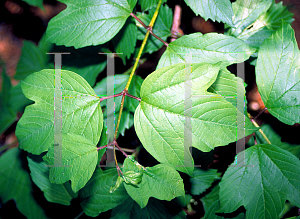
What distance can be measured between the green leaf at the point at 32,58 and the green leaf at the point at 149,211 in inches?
33.5

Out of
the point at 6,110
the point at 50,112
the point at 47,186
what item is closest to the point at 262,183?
the point at 50,112

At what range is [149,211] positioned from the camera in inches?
36.0

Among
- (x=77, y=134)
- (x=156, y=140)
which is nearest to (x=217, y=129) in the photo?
(x=156, y=140)

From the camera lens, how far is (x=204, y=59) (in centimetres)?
70

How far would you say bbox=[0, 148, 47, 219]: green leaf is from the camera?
3.58 feet

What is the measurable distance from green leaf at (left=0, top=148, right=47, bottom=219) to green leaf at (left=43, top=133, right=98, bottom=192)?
27.0 inches

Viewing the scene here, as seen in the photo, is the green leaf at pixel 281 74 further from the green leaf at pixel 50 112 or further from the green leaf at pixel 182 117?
the green leaf at pixel 50 112

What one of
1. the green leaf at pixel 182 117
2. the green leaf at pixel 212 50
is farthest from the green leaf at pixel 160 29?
the green leaf at pixel 182 117

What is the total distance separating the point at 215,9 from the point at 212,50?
15cm

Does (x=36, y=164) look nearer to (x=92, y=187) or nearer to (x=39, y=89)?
(x=92, y=187)

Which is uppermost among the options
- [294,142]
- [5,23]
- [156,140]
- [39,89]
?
[5,23]

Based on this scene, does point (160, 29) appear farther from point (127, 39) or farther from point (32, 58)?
point (32, 58)

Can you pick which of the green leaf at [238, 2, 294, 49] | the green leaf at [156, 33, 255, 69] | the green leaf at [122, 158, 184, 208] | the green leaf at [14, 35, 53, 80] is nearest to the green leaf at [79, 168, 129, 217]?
the green leaf at [122, 158, 184, 208]

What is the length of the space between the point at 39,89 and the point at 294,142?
3.86ft
